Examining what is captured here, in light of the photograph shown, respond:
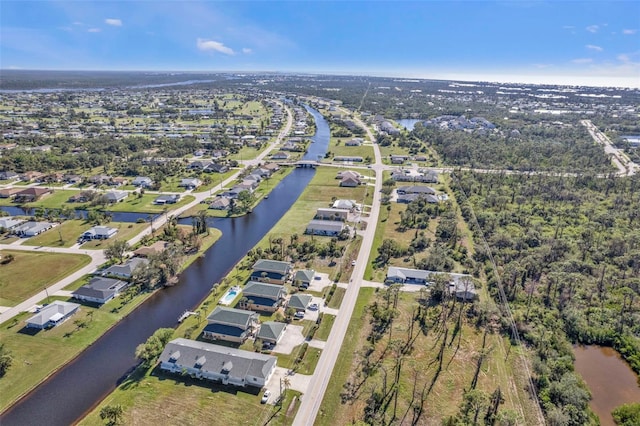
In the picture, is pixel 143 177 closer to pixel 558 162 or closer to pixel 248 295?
pixel 248 295

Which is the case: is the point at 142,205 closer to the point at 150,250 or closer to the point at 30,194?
the point at 150,250

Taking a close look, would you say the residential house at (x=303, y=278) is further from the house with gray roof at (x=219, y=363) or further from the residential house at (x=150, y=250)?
the residential house at (x=150, y=250)

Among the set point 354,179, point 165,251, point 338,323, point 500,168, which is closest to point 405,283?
point 338,323

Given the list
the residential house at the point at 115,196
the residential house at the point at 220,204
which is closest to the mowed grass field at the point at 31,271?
the residential house at the point at 115,196

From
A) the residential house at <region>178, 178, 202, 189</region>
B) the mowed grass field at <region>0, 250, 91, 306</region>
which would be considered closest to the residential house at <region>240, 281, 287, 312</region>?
the mowed grass field at <region>0, 250, 91, 306</region>

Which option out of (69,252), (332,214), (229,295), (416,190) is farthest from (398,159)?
(69,252)
